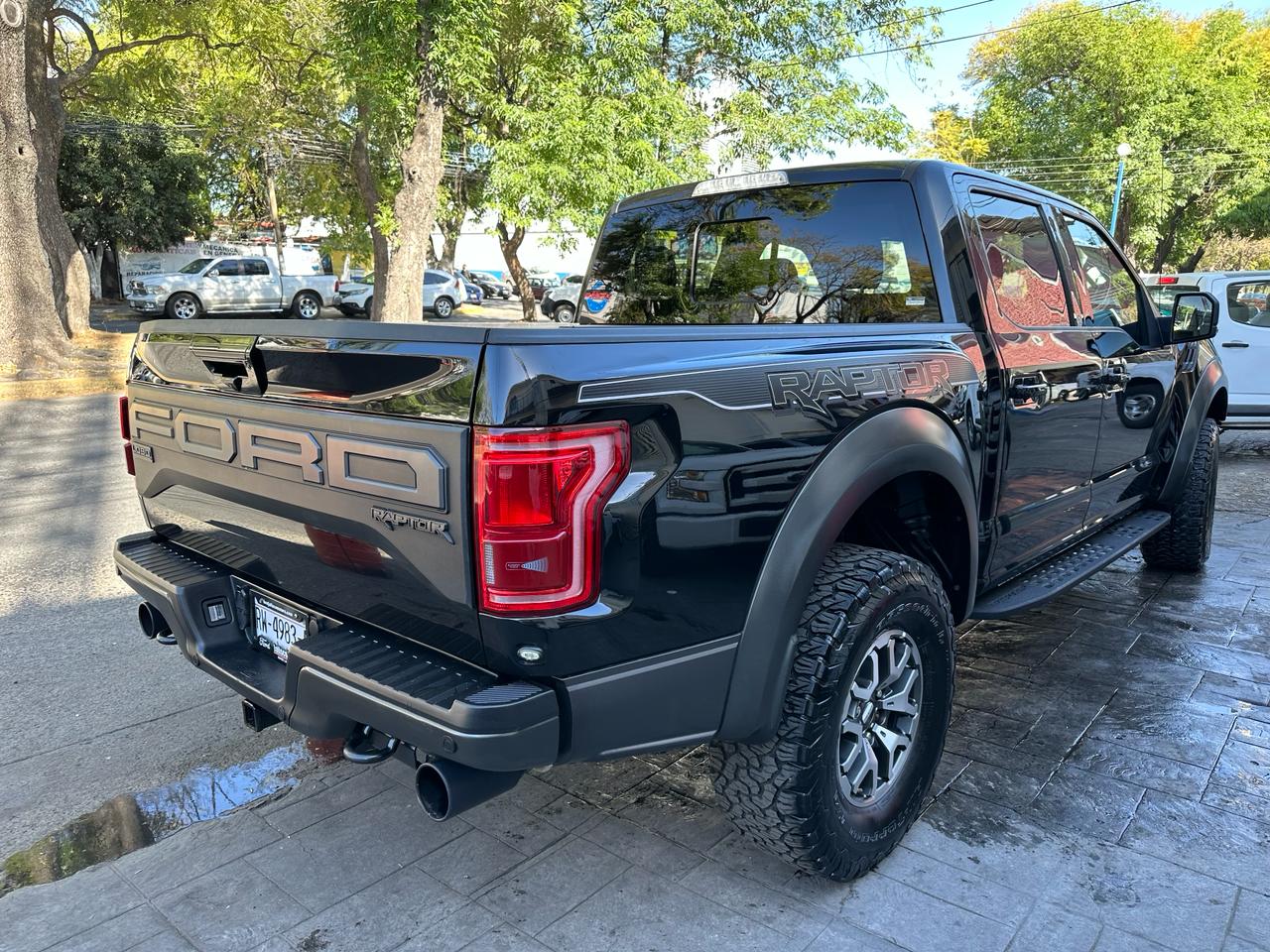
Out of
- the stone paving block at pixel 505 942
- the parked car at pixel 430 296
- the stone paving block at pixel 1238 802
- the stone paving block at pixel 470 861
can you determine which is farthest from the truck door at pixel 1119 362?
the parked car at pixel 430 296

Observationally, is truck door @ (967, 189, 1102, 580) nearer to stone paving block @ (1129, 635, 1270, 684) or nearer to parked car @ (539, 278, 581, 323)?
stone paving block @ (1129, 635, 1270, 684)

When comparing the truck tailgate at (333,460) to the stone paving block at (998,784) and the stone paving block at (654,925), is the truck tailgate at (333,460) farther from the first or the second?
the stone paving block at (998,784)

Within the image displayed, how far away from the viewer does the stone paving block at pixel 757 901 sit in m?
2.30

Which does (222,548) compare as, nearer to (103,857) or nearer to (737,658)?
(103,857)

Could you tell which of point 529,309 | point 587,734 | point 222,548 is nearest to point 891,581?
point 587,734

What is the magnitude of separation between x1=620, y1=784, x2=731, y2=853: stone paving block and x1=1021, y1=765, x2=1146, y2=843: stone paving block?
0.97m

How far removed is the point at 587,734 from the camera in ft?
6.23

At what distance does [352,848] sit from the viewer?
8.61ft

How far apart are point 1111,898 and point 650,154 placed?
15.0 metres

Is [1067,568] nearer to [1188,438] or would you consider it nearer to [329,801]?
[1188,438]

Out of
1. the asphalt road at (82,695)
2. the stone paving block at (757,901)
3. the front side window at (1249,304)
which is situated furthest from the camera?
the front side window at (1249,304)

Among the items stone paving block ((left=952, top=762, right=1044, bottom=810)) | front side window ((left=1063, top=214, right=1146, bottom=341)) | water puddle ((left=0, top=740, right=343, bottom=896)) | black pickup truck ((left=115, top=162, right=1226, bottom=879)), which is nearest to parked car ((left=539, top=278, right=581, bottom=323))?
front side window ((left=1063, top=214, right=1146, bottom=341))

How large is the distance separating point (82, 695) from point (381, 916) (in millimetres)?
1985

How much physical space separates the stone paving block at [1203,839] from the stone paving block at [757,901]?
1.06 meters
